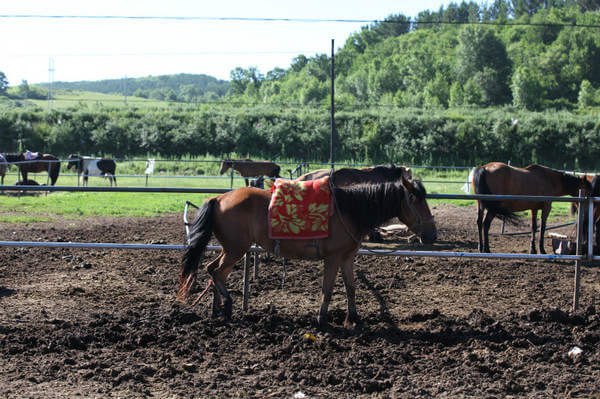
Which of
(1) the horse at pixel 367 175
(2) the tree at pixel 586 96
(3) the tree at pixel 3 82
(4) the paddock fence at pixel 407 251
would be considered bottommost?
(4) the paddock fence at pixel 407 251

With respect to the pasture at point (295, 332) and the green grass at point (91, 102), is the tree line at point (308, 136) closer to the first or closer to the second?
the green grass at point (91, 102)

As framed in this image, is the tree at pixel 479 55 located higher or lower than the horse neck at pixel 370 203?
higher

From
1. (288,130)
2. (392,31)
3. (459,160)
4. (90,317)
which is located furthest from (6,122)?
(392,31)

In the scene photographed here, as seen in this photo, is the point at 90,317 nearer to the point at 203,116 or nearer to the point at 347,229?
the point at 347,229

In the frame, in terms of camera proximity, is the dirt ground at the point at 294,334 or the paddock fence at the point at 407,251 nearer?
the dirt ground at the point at 294,334

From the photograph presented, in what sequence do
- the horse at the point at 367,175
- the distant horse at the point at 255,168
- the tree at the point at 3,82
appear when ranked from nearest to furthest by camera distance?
1. the horse at the point at 367,175
2. the distant horse at the point at 255,168
3. the tree at the point at 3,82

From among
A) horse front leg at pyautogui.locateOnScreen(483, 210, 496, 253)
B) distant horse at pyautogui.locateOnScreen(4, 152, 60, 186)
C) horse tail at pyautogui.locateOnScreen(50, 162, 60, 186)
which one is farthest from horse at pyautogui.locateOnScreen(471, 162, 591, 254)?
horse tail at pyautogui.locateOnScreen(50, 162, 60, 186)

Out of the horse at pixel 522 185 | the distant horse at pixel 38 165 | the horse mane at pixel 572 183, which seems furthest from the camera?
the distant horse at pixel 38 165

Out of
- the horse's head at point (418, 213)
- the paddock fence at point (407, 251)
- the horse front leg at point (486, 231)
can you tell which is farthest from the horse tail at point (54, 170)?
the horse's head at point (418, 213)

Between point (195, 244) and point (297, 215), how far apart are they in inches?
41.1

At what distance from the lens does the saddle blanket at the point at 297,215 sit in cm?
496

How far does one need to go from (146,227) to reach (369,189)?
7.87m

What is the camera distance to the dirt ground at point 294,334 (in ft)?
12.6

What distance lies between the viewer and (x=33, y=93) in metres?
107
